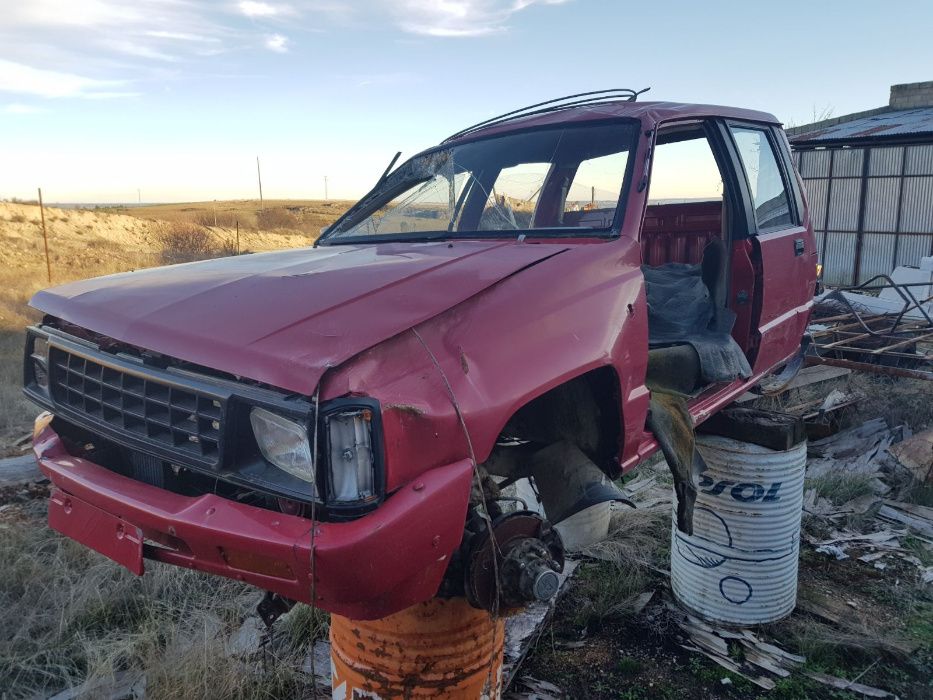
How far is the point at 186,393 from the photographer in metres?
1.80

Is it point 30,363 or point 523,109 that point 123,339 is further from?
point 523,109

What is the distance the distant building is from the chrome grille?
51.9 feet

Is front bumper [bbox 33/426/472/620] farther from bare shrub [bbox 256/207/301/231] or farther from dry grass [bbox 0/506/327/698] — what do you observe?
bare shrub [bbox 256/207/301/231]

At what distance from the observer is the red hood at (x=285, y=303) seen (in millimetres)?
1674

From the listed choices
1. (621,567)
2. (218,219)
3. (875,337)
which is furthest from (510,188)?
(218,219)

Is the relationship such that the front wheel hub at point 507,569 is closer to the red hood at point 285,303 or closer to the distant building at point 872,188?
the red hood at point 285,303

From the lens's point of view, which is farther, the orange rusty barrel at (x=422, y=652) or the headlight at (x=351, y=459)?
the orange rusty barrel at (x=422, y=652)

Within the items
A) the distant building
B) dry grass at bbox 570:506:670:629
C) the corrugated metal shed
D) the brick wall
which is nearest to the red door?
dry grass at bbox 570:506:670:629

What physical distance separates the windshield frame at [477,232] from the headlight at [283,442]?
4.44 ft

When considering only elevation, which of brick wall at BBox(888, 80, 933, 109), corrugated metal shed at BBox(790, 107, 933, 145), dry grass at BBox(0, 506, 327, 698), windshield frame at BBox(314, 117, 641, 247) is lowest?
dry grass at BBox(0, 506, 327, 698)

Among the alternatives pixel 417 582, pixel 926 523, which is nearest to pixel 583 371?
pixel 417 582

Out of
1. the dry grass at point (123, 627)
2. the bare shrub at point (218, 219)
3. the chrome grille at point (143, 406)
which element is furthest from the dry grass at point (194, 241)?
the chrome grille at point (143, 406)

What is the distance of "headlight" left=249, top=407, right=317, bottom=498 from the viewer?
5.43ft

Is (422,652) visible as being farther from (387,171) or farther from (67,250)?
(67,250)
